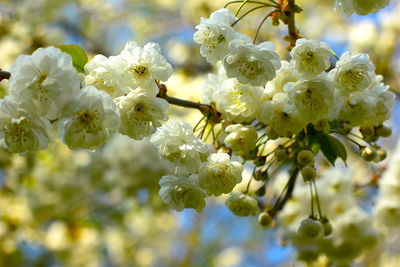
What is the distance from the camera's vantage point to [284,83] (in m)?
1.55

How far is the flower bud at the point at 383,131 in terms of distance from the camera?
1719 mm

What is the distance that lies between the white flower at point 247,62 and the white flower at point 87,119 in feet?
1.22

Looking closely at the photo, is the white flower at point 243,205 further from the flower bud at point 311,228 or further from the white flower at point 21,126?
the white flower at point 21,126

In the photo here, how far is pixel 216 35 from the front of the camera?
1.47m

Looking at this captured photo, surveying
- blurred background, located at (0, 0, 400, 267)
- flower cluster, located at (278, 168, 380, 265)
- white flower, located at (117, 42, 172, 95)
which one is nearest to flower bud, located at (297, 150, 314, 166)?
white flower, located at (117, 42, 172, 95)

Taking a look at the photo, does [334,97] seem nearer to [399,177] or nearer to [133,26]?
[399,177]

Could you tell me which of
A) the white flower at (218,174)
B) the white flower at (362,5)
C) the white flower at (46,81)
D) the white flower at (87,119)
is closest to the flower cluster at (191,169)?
the white flower at (218,174)

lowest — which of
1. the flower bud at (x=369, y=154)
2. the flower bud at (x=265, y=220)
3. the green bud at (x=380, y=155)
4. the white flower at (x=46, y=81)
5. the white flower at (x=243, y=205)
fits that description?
the flower bud at (x=265, y=220)

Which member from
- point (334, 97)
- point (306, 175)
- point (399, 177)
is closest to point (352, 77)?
point (334, 97)

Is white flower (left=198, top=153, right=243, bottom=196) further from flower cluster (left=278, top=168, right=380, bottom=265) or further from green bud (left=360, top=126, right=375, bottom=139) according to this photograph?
flower cluster (left=278, top=168, right=380, bottom=265)

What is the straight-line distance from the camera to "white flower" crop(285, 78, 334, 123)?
141cm

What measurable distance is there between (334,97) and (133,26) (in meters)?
5.80

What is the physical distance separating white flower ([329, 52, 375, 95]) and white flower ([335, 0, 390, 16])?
146mm

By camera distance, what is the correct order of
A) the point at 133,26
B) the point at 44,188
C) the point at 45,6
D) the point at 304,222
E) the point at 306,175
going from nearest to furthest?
the point at 306,175 → the point at 304,222 → the point at 44,188 → the point at 45,6 → the point at 133,26
